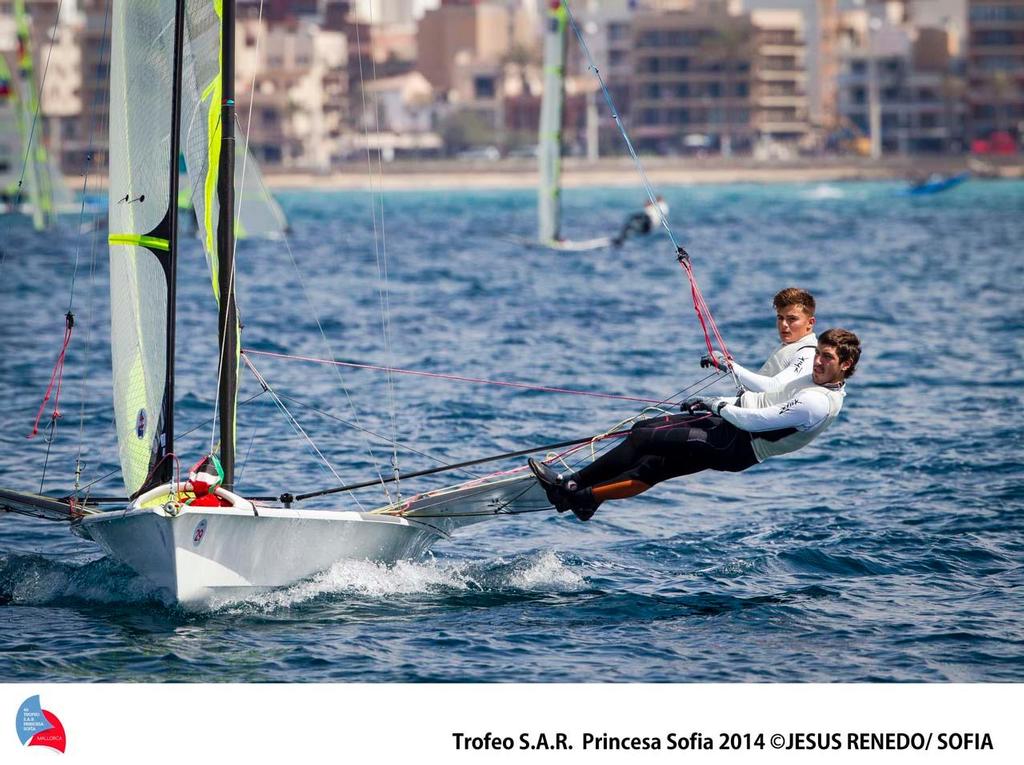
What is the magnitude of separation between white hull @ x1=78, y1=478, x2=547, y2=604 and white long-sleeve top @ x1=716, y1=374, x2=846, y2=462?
1.64m

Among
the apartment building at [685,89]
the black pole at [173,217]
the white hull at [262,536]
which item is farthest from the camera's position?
the apartment building at [685,89]

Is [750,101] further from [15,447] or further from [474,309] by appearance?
[15,447]

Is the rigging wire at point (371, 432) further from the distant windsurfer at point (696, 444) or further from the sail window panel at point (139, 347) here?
the distant windsurfer at point (696, 444)

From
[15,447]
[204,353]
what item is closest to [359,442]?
[15,447]

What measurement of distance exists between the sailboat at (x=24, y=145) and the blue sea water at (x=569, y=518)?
18.4 m

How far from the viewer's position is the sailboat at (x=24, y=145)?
52469 mm

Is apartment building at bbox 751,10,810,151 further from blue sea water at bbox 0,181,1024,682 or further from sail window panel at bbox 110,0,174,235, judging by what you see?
sail window panel at bbox 110,0,174,235

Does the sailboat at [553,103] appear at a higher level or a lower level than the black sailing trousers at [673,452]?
higher

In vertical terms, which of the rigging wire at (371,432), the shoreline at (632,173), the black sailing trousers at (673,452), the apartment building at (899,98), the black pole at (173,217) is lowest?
the rigging wire at (371,432)

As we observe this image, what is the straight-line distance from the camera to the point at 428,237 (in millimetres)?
62375

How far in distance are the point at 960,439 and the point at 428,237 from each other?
4645 centimetres

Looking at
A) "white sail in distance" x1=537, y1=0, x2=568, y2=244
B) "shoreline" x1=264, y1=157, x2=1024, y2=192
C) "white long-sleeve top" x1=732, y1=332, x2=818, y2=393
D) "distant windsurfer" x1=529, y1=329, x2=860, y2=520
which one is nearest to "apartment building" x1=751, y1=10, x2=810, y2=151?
"shoreline" x1=264, y1=157, x2=1024, y2=192

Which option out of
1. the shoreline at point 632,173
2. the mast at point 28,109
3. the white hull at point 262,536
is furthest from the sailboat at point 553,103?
the shoreline at point 632,173
